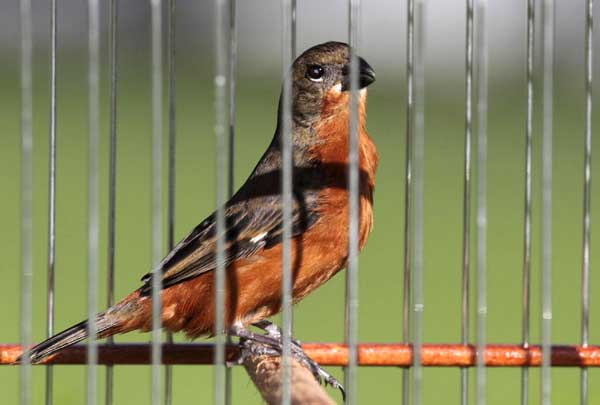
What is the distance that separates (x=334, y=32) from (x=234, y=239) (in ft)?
26.7

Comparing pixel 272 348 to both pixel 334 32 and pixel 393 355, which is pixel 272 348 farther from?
pixel 334 32

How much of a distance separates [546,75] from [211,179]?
7.82 m

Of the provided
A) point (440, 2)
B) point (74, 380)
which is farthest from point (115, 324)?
point (440, 2)

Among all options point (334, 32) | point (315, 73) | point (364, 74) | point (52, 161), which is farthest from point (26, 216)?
point (334, 32)

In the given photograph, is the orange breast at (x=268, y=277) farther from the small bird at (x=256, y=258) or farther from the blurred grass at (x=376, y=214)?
the blurred grass at (x=376, y=214)

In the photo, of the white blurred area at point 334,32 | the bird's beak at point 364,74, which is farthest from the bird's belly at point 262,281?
the white blurred area at point 334,32

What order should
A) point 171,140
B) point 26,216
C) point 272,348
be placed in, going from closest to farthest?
point 26,216
point 171,140
point 272,348

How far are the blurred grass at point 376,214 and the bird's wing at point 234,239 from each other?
79.9 inches

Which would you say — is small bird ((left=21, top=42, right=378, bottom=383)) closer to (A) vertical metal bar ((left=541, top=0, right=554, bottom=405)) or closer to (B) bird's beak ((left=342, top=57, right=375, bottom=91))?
(B) bird's beak ((left=342, top=57, right=375, bottom=91))

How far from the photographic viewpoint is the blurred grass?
6.05 metres

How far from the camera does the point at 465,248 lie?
8.04 feet

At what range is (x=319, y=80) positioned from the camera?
3.24m

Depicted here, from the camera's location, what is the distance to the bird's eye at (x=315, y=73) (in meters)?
3.22

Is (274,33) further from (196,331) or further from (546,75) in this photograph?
(546,75)
